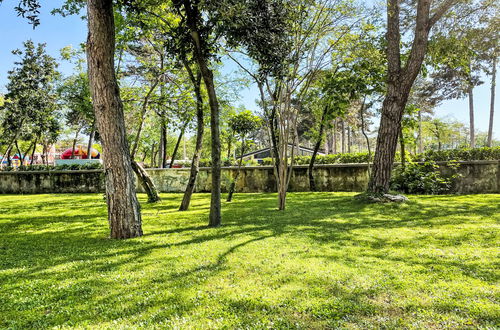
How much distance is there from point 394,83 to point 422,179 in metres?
4.76

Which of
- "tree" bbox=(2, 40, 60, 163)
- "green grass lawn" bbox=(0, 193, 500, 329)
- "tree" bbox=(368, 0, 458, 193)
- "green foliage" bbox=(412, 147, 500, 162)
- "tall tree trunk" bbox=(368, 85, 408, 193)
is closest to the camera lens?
"green grass lawn" bbox=(0, 193, 500, 329)

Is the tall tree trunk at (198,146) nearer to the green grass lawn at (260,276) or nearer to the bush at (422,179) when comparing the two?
the green grass lawn at (260,276)

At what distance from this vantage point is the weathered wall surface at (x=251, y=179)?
11.9 m

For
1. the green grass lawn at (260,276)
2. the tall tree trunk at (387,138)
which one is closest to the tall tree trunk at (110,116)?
the green grass lawn at (260,276)

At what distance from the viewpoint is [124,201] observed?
5.55 metres

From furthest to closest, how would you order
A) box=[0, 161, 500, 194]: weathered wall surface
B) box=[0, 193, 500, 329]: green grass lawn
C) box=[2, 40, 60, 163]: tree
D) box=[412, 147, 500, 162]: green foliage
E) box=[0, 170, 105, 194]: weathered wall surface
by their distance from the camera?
box=[2, 40, 60, 163]: tree < box=[0, 170, 105, 194]: weathered wall surface < box=[412, 147, 500, 162]: green foliage < box=[0, 161, 500, 194]: weathered wall surface < box=[0, 193, 500, 329]: green grass lawn

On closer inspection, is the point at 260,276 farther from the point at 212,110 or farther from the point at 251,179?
the point at 251,179

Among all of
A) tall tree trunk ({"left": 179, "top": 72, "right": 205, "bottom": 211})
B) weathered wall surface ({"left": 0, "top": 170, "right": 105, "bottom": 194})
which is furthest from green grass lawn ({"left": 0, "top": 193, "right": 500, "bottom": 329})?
weathered wall surface ({"left": 0, "top": 170, "right": 105, "bottom": 194})

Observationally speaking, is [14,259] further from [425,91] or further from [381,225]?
[425,91]

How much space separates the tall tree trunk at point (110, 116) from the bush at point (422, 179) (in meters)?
11.1

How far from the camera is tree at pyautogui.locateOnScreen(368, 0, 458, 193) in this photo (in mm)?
9289

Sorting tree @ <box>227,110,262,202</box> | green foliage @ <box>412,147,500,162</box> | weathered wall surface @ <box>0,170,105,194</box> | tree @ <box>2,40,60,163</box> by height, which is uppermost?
tree @ <box>2,40,60,163</box>

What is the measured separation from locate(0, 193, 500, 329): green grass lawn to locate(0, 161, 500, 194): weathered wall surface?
633cm

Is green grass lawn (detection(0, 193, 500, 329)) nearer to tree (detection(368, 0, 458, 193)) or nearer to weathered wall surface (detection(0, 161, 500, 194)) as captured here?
tree (detection(368, 0, 458, 193))
